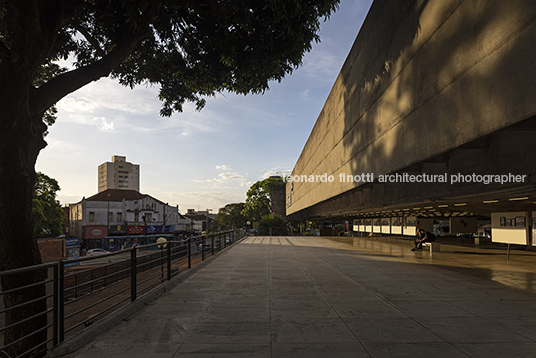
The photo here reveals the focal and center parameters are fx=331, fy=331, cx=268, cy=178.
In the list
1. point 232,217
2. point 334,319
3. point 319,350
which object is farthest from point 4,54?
point 232,217

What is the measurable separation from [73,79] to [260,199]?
76.9 meters

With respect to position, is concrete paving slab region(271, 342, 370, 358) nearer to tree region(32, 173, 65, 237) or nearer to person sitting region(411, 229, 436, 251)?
person sitting region(411, 229, 436, 251)

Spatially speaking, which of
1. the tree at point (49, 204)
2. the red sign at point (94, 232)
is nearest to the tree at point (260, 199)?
the red sign at point (94, 232)

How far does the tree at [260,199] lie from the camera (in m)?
83.8

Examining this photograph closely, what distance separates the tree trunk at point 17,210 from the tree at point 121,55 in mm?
20

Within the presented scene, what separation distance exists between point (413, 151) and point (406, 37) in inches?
125

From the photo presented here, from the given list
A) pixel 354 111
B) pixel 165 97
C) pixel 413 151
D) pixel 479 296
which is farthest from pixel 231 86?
pixel 479 296

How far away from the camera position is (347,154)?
14.6m

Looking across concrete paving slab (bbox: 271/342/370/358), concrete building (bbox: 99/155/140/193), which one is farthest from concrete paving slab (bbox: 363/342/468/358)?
concrete building (bbox: 99/155/140/193)

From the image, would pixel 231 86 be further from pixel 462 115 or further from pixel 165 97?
pixel 462 115

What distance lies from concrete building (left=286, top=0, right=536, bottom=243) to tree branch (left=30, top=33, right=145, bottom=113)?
23.8 ft

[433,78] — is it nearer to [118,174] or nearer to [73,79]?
[73,79]

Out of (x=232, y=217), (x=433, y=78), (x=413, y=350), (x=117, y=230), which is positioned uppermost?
(x=433, y=78)

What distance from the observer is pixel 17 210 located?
→ 6.86m
